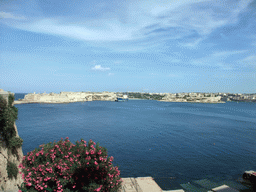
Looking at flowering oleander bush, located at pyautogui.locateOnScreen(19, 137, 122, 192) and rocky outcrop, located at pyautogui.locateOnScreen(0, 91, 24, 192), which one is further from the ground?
flowering oleander bush, located at pyautogui.locateOnScreen(19, 137, 122, 192)

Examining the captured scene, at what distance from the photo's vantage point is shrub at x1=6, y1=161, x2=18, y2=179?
645 centimetres

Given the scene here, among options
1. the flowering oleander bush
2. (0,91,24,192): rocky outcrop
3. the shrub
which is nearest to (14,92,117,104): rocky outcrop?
(0,91,24,192): rocky outcrop

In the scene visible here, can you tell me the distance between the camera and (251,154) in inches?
704

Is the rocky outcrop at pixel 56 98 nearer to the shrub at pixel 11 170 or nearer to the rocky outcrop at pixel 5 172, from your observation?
the rocky outcrop at pixel 5 172

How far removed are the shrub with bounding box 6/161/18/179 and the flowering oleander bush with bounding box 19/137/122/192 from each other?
2.83 metres

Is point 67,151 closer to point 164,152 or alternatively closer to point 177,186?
point 177,186

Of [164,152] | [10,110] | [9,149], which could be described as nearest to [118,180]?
[9,149]

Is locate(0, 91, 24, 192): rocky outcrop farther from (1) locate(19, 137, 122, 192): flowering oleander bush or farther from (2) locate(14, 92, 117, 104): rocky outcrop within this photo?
(2) locate(14, 92, 117, 104): rocky outcrop

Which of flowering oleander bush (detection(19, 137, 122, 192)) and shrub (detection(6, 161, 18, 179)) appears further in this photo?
shrub (detection(6, 161, 18, 179))

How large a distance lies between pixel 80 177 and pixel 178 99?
14788 cm

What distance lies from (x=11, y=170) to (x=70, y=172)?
392 centimetres

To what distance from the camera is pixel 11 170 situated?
21.3ft

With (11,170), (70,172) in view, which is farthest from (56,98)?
(70,172)

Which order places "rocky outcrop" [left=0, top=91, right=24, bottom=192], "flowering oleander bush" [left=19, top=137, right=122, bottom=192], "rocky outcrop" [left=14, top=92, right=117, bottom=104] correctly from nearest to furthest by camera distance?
"flowering oleander bush" [left=19, top=137, right=122, bottom=192]
"rocky outcrop" [left=0, top=91, right=24, bottom=192]
"rocky outcrop" [left=14, top=92, right=117, bottom=104]
